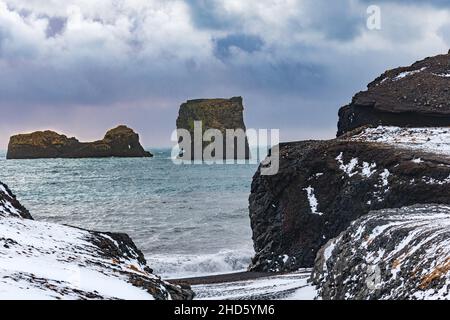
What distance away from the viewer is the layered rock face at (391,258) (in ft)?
36.2

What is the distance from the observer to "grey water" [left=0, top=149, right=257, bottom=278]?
108ft

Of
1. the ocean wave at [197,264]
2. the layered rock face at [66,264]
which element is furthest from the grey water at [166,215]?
the layered rock face at [66,264]

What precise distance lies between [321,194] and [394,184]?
14.1 feet

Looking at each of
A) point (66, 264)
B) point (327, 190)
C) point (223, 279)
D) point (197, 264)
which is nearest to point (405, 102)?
point (327, 190)

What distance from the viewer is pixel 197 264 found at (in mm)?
31234

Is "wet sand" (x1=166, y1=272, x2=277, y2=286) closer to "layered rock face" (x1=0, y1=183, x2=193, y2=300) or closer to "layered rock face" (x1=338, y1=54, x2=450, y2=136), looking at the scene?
"layered rock face" (x1=0, y1=183, x2=193, y2=300)

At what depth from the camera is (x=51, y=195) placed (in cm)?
7981

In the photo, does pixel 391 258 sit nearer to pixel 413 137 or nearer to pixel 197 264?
pixel 197 264

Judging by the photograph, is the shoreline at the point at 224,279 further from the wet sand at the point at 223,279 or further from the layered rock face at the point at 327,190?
the layered rock face at the point at 327,190

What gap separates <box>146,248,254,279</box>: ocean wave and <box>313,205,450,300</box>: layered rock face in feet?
43.6

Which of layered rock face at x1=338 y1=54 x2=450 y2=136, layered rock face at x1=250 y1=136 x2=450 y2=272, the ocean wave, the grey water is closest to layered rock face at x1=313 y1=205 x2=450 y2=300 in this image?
layered rock face at x1=250 y1=136 x2=450 y2=272

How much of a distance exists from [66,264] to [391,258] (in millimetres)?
8238
